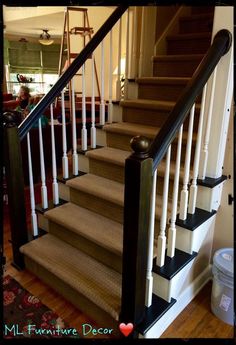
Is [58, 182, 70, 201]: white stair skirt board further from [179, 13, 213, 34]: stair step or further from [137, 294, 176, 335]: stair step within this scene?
[179, 13, 213, 34]: stair step

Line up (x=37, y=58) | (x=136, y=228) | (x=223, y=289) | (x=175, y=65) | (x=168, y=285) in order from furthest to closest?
(x=37, y=58) < (x=175, y=65) < (x=223, y=289) < (x=168, y=285) < (x=136, y=228)

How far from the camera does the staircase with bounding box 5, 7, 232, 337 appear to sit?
157 centimetres

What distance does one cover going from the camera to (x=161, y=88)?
2541mm

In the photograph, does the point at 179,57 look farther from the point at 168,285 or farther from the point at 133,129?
the point at 168,285

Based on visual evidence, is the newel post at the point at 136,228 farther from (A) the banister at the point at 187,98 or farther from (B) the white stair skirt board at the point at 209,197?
(B) the white stair skirt board at the point at 209,197

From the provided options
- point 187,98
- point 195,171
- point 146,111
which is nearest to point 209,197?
point 195,171

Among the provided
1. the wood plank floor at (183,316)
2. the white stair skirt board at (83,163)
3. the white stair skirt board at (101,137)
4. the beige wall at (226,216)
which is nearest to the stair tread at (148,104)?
the white stair skirt board at (101,137)

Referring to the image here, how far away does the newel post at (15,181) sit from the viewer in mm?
1757

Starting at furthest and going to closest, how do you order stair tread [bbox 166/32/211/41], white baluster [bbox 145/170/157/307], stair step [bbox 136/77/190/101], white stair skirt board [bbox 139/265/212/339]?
stair tread [bbox 166/32/211/41], stair step [bbox 136/77/190/101], white stair skirt board [bbox 139/265/212/339], white baluster [bbox 145/170/157/307]

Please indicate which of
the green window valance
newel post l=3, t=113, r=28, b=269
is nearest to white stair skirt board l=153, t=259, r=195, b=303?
newel post l=3, t=113, r=28, b=269

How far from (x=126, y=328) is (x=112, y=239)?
0.50 m

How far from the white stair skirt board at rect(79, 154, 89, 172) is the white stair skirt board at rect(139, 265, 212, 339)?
119 centimetres

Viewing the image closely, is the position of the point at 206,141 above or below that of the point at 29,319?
above

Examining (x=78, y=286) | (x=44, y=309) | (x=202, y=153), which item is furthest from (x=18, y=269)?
(x=202, y=153)
